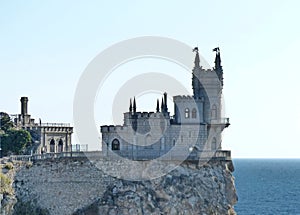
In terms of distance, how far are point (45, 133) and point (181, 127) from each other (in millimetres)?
23550

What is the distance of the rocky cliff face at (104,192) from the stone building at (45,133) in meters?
17.2

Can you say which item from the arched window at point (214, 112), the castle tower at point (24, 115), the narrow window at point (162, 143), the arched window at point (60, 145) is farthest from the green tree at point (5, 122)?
the arched window at point (214, 112)

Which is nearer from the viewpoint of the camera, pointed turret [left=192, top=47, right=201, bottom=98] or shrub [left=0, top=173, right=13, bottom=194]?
shrub [left=0, top=173, right=13, bottom=194]

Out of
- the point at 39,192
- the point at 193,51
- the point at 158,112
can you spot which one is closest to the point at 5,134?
the point at 39,192

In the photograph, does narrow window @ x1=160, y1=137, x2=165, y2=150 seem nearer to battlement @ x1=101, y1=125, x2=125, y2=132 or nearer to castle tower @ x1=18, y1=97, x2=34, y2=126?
battlement @ x1=101, y1=125, x2=125, y2=132

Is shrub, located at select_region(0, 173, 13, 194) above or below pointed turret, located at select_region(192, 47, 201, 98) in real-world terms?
below

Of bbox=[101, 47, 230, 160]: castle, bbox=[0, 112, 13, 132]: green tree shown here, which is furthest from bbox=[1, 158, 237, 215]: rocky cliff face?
bbox=[0, 112, 13, 132]: green tree

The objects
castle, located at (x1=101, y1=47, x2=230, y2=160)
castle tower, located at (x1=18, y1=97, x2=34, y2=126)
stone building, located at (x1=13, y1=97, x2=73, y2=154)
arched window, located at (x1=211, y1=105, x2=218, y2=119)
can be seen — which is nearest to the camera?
castle, located at (x1=101, y1=47, x2=230, y2=160)

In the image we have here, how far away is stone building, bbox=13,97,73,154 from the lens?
8988cm

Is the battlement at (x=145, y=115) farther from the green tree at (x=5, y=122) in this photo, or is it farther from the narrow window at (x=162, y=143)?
the green tree at (x=5, y=122)

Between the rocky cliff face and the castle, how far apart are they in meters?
4.02

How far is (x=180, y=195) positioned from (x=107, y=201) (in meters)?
8.42

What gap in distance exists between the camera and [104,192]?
70.8m

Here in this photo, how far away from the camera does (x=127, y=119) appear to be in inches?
3061
